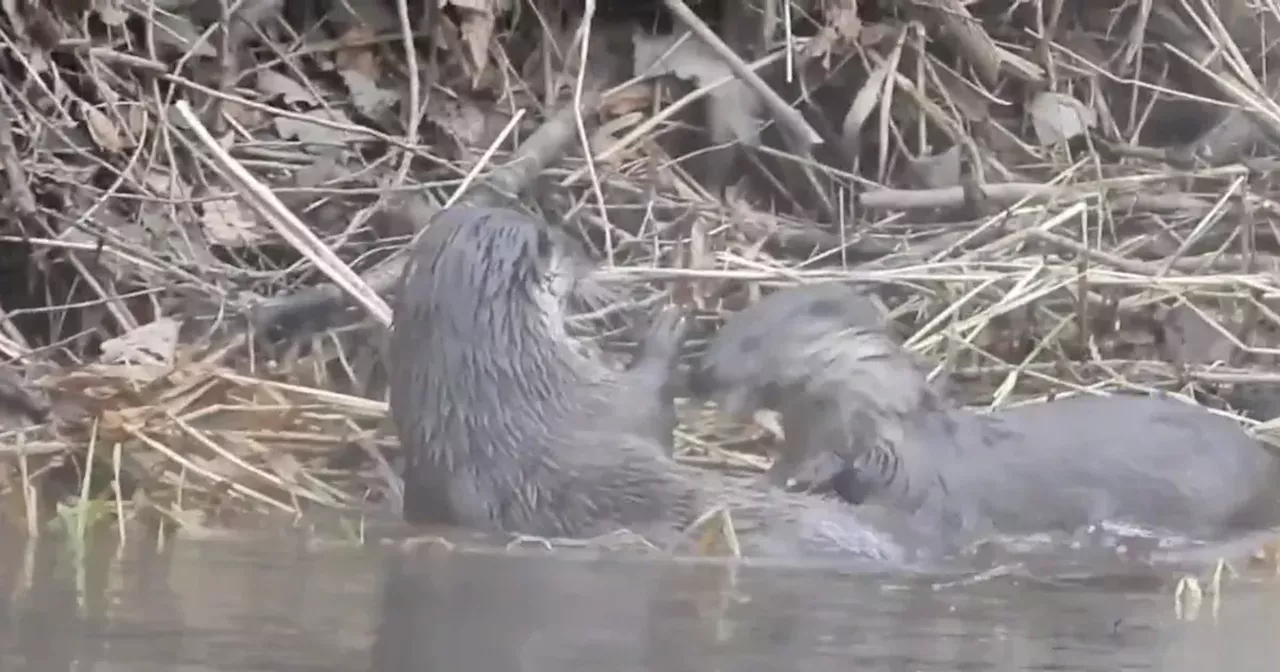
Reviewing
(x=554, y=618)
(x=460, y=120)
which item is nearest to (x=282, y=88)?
(x=460, y=120)

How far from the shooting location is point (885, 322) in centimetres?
175

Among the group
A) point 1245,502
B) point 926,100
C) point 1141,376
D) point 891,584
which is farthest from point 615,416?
point 926,100

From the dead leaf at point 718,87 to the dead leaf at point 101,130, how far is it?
27.7 inches

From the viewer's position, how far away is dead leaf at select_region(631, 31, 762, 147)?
2326 mm

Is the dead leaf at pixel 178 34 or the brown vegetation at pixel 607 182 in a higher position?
the dead leaf at pixel 178 34

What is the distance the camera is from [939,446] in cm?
162

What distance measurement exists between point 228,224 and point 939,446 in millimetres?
944

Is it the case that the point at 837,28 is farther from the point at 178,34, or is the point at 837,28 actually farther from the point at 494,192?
the point at 178,34

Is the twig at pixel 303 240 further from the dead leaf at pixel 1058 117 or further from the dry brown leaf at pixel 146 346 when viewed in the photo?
the dead leaf at pixel 1058 117

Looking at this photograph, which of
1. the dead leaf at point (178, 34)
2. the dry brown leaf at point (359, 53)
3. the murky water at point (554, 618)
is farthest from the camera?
the dry brown leaf at point (359, 53)

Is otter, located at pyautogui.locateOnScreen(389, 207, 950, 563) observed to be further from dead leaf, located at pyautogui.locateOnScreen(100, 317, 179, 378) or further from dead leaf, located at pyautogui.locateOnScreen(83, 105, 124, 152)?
dead leaf, located at pyautogui.locateOnScreen(83, 105, 124, 152)

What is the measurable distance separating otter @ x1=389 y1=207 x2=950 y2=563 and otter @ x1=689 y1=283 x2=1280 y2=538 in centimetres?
7

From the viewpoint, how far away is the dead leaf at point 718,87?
2.33 meters

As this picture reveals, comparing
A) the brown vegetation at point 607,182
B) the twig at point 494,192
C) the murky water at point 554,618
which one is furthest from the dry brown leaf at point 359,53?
the murky water at point 554,618
